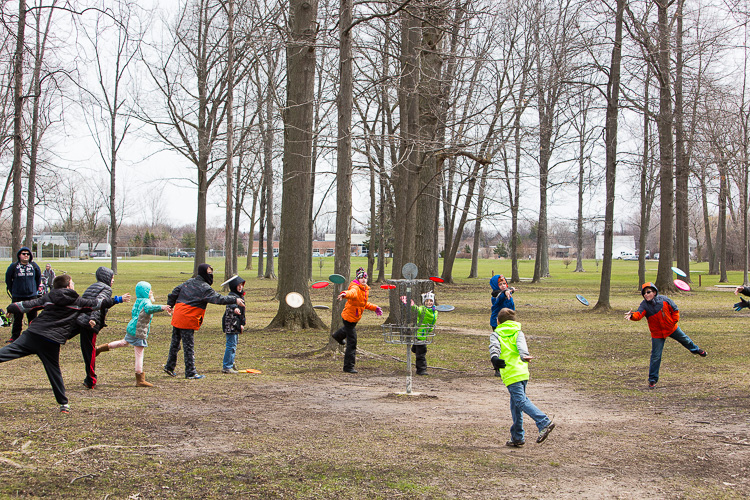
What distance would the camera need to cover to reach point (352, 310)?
11.1 m

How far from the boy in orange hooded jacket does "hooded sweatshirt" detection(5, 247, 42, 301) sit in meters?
6.45

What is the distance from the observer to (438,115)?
18.1 metres

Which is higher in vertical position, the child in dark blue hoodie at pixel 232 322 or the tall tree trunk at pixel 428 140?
the tall tree trunk at pixel 428 140

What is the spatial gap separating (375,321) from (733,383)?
38.6 ft

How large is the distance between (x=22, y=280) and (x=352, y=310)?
6.98 m

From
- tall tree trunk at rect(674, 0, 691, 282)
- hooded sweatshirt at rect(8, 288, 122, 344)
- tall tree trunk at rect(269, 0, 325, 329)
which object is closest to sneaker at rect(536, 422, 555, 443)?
hooded sweatshirt at rect(8, 288, 122, 344)

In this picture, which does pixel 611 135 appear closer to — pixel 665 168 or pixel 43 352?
pixel 665 168

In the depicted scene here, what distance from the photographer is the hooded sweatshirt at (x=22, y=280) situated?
13234mm

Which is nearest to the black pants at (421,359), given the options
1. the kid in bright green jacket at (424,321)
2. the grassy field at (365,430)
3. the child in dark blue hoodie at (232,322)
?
the kid in bright green jacket at (424,321)

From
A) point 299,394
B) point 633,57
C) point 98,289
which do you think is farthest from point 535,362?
point 633,57

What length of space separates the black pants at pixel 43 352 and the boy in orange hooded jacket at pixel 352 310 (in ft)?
14.6

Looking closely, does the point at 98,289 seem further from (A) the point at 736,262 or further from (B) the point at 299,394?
(A) the point at 736,262

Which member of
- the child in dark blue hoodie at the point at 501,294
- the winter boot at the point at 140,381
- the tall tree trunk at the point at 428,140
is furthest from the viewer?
the tall tree trunk at the point at 428,140

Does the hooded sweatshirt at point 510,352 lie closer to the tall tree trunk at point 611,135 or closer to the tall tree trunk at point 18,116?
the tall tree trunk at point 18,116
